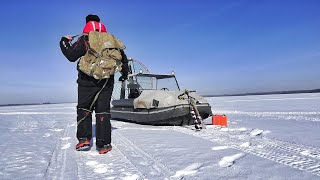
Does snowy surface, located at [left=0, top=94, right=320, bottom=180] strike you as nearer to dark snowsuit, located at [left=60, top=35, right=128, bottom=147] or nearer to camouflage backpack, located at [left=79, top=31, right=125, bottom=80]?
dark snowsuit, located at [left=60, top=35, right=128, bottom=147]

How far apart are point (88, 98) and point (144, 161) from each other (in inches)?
46.1

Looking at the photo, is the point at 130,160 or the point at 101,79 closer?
the point at 130,160

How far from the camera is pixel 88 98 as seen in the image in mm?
3578

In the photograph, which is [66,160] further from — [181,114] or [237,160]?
[181,114]

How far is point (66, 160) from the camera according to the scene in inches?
120

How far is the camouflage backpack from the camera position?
11.3 ft

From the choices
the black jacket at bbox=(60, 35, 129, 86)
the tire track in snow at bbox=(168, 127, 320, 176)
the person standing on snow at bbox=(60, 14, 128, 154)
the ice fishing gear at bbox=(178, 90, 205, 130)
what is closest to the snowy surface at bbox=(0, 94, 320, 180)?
the tire track in snow at bbox=(168, 127, 320, 176)

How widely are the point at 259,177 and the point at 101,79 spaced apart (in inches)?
84.1

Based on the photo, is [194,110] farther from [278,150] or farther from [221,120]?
[278,150]

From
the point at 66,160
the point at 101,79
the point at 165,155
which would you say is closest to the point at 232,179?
the point at 165,155

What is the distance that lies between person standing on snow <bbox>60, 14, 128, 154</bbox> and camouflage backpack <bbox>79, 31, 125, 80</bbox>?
0.25ft

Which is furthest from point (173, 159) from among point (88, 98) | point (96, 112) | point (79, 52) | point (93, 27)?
point (93, 27)

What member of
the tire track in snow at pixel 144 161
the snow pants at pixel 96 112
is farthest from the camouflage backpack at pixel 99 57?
the tire track in snow at pixel 144 161

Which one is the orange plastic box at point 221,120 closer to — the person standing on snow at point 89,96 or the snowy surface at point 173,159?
the snowy surface at point 173,159
